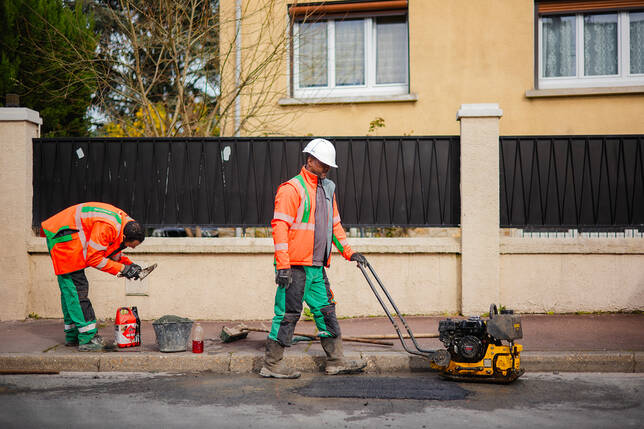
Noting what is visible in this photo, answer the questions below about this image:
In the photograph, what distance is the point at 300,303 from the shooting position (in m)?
6.04

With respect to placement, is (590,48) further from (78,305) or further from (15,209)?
(15,209)

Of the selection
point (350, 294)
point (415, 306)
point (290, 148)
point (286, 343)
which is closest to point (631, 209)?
Result: point (415, 306)

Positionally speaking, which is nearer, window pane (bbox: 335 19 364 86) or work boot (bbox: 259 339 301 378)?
work boot (bbox: 259 339 301 378)

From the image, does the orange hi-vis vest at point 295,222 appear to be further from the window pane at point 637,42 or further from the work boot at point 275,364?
the window pane at point 637,42

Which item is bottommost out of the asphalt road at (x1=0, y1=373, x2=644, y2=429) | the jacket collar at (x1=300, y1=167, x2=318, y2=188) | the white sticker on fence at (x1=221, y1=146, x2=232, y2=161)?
the asphalt road at (x1=0, y1=373, x2=644, y2=429)

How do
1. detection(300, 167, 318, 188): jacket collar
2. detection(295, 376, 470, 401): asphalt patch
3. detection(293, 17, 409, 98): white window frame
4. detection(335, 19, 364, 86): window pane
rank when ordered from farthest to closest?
detection(335, 19, 364, 86): window pane < detection(293, 17, 409, 98): white window frame < detection(300, 167, 318, 188): jacket collar < detection(295, 376, 470, 401): asphalt patch

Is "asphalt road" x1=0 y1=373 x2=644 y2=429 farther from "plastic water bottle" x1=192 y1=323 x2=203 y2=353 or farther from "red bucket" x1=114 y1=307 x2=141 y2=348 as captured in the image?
Answer: "red bucket" x1=114 y1=307 x2=141 y2=348

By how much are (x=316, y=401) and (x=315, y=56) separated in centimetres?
785

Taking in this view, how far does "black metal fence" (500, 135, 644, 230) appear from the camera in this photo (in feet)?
28.6

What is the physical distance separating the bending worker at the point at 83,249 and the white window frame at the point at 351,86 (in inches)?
224

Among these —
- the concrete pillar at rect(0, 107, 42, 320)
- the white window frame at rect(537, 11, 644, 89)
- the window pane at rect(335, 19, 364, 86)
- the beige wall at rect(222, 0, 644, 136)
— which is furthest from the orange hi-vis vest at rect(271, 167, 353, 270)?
the white window frame at rect(537, 11, 644, 89)

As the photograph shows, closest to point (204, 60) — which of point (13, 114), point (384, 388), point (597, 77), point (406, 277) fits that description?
point (13, 114)

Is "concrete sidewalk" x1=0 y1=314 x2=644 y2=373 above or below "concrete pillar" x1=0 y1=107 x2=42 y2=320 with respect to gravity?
below

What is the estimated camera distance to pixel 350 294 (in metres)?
8.57
